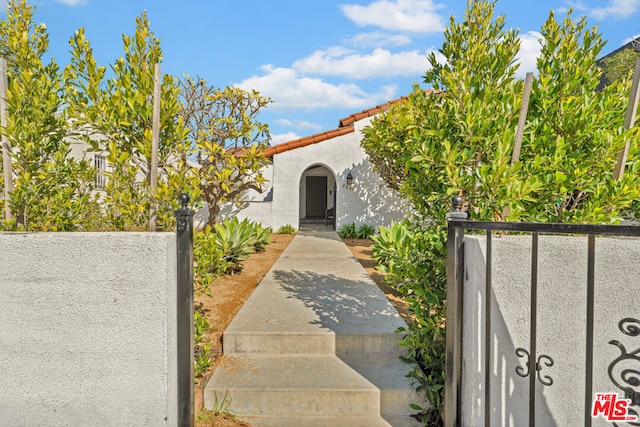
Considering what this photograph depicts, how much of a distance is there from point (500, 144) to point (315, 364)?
2.33 m

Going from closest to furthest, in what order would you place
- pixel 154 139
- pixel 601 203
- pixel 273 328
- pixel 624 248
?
pixel 624 248 → pixel 601 203 → pixel 154 139 → pixel 273 328

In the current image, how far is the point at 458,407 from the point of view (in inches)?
79.8

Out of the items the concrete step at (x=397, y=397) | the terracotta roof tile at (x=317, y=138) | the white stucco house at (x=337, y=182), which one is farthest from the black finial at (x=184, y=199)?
the terracotta roof tile at (x=317, y=138)

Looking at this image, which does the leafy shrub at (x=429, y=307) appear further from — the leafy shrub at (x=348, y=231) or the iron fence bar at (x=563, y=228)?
the leafy shrub at (x=348, y=231)

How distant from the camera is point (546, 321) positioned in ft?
6.39

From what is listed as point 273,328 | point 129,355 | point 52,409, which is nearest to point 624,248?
point 273,328

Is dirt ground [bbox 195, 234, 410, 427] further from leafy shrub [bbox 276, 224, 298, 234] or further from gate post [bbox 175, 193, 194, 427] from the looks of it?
leafy shrub [bbox 276, 224, 298, 234]

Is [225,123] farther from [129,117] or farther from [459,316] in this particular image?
[459,316]

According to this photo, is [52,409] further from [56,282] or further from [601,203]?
[601,203]

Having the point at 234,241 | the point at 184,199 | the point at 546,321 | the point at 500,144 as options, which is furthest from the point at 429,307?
the point at 234,241

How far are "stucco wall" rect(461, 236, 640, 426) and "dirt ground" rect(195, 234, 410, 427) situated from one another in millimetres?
1676

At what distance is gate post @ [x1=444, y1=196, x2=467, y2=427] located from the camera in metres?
2.02

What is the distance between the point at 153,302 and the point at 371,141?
8567 millimetres

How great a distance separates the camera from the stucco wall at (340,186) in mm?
11836
